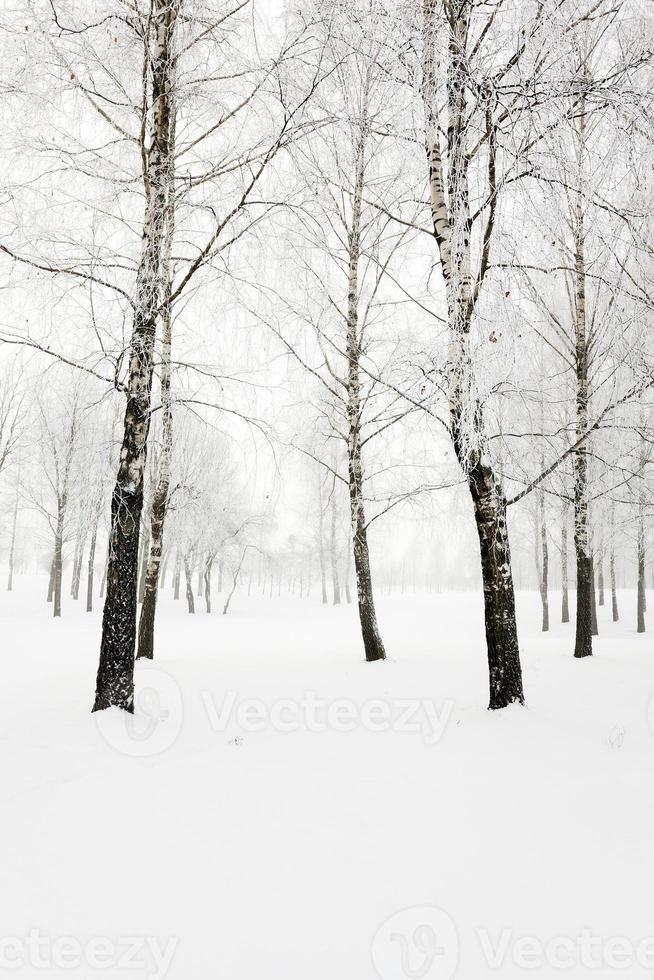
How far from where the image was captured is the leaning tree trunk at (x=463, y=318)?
4.03 metres

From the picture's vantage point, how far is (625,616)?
23938 mm

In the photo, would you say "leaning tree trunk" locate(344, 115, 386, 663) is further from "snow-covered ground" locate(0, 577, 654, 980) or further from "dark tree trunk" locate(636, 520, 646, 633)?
"dark tree trunk" locate(636, 520, 646, 633)

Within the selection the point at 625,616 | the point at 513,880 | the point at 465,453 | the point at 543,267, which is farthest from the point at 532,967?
the point at 625,616

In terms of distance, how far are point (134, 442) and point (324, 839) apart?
12.5 feet

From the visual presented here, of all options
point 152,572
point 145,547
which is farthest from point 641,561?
point 145,547

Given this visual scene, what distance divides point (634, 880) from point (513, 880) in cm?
57

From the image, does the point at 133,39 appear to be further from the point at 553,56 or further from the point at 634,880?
the point at 634,880

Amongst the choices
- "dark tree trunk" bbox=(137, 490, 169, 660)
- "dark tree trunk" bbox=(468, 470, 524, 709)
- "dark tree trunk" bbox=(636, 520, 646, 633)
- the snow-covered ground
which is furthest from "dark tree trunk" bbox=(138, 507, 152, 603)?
→ "dark tree trunk" bbox=(636, 520, 646, 633)

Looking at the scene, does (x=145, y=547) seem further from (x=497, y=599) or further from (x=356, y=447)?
(x=497, y=599)

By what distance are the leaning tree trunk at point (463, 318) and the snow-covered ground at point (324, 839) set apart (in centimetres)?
76

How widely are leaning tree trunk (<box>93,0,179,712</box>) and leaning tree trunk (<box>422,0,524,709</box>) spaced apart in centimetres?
258

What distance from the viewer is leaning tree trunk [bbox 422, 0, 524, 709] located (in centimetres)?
403

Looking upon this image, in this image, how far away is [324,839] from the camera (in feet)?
8.73

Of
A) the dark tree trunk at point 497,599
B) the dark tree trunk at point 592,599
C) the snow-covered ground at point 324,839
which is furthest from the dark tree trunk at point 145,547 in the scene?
the dark tree trunk at point 592,599
